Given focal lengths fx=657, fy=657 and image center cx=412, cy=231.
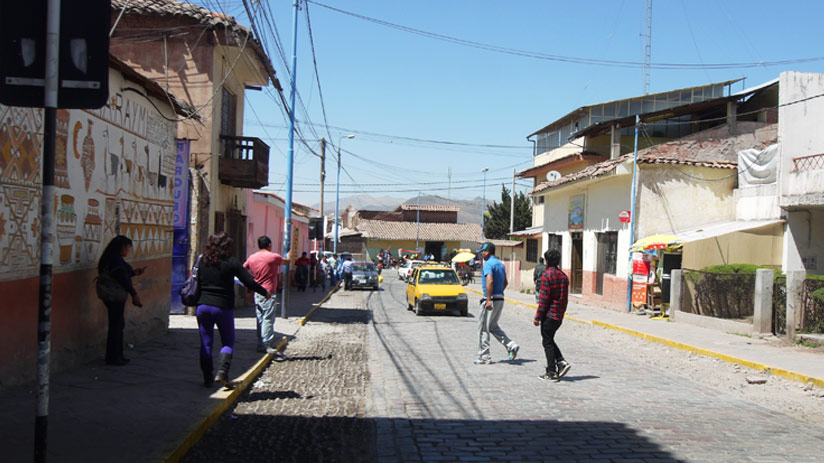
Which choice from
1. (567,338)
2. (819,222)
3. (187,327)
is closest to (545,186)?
(819,222)

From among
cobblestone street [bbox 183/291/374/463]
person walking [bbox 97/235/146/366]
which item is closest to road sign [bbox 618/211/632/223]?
cobblestone street [bbox 183/291/374/463]

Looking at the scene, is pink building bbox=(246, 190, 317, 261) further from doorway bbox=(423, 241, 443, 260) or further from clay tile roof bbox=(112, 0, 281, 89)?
doorway bbox=(423, 241, 443, 260)

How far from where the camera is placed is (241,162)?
17.5m

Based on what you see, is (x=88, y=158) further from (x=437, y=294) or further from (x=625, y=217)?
(x=625, y=217)

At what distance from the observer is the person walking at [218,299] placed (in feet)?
24.2

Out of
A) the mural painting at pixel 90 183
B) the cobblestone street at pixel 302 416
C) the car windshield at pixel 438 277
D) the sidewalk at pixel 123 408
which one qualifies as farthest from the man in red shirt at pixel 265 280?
the car windshield at pixel 438 277

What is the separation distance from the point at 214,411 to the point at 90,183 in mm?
4022

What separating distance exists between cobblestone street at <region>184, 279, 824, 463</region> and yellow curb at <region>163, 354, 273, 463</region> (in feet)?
0.31

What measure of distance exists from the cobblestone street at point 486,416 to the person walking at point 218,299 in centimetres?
68

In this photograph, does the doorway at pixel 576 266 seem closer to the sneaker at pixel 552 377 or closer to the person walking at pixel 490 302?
the person walking at pixel 490 302

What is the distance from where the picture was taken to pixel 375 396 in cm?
814

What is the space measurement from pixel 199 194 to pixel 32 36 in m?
12.4

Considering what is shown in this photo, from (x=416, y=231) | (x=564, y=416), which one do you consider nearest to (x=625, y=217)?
(x=564, y=416)

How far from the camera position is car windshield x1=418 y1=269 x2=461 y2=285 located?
68.5 ft
